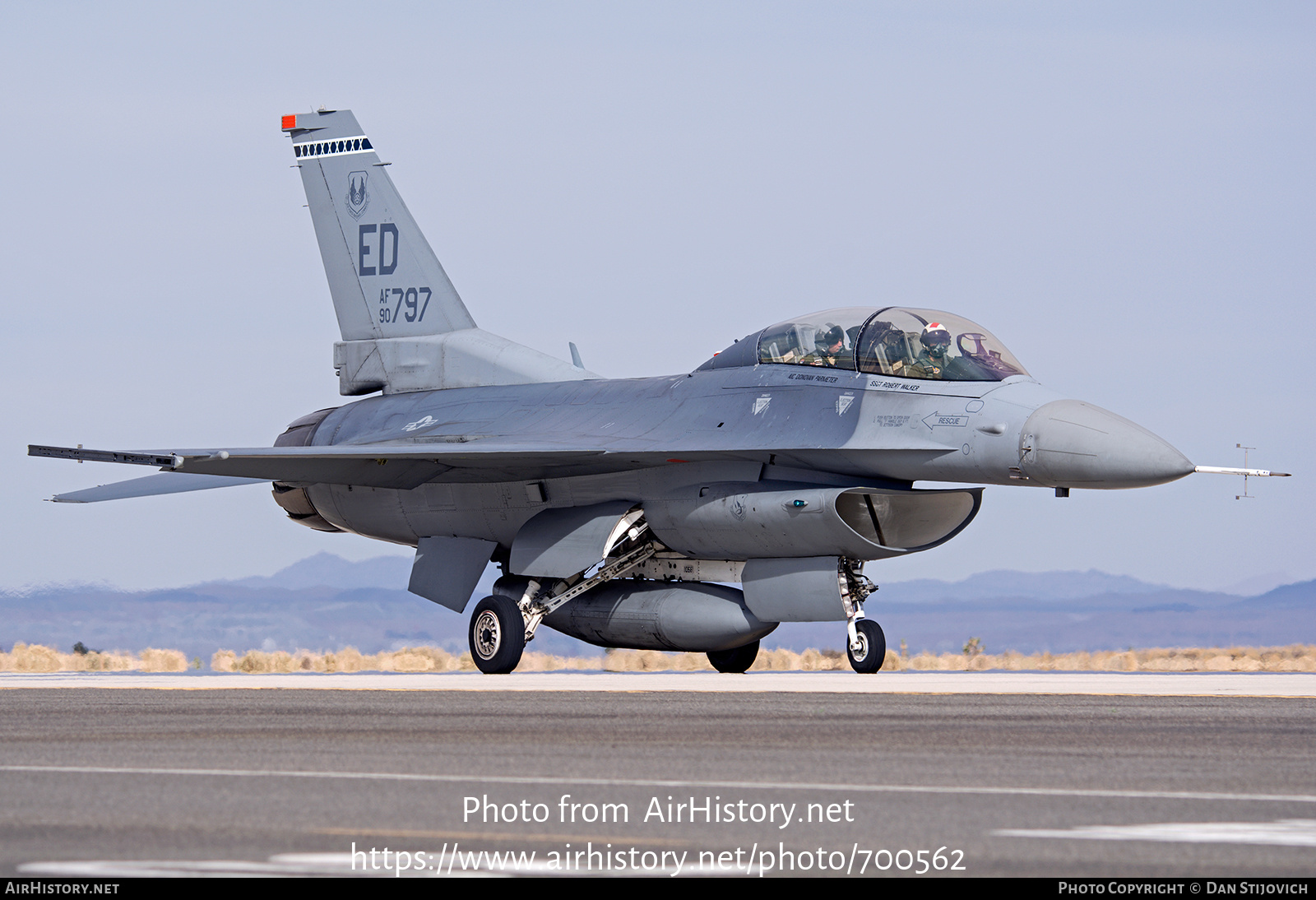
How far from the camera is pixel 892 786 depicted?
6531mm

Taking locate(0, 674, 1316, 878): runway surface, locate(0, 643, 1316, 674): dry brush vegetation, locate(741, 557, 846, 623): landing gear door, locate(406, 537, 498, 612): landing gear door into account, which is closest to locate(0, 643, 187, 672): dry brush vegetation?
locate(0, 643, 1316, 674): dry brush vegetation

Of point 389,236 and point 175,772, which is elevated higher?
point 389,236

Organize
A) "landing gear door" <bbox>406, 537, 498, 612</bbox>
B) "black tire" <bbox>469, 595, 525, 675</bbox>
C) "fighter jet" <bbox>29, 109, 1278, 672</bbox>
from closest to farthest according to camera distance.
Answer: "fighter jet" <bbox>29, 109, 1278, 672</bbox> → "black tire" <bbox>469, 595, 525, 675</bbox> → "landing gear door" <bbox>406, 537, 498, 612</bbox>

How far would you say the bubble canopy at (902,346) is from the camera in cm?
1570

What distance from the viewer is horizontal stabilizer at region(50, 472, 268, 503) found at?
20812 mm

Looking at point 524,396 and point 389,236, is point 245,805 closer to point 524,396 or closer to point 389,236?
point 524,396

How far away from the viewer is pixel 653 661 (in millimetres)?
22016

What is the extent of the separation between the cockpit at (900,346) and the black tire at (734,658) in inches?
147

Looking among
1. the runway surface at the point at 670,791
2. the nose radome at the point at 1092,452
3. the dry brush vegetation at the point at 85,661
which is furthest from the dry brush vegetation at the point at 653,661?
the runway surface at the point at 670,791

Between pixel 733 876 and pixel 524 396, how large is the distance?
50.4ft

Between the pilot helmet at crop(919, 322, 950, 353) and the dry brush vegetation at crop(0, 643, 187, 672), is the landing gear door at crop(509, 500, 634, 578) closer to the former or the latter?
the pilot helmet at crop(919, 322, 950, 353)

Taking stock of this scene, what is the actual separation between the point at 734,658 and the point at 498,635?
111 inches
